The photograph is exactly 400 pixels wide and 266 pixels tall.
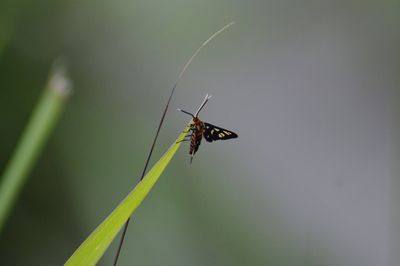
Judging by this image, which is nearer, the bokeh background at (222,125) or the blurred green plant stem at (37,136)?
the blurred green plant stem at (37,136)

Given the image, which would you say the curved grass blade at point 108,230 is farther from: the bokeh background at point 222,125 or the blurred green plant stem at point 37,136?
the bokeh background at point 222,125

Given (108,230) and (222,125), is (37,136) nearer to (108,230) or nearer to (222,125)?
(108,230)

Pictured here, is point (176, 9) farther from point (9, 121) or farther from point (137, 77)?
point (9, 121)

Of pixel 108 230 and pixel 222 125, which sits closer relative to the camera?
pixel 108 230

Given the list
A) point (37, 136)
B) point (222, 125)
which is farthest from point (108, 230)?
point (222, 125)

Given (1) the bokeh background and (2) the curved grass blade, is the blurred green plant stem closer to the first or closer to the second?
(2) the curved grass blade

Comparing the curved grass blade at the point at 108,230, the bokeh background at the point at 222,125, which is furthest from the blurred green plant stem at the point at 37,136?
the bokeh background at the point at 222,125

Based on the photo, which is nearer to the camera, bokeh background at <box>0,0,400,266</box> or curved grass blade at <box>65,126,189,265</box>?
curved grass blade at <box>65,126,189,265</box>

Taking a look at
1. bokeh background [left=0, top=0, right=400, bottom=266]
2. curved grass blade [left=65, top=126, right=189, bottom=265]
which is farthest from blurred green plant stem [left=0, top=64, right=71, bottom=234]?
bokeh background [left=0, top=0, right=400, bottom=266]

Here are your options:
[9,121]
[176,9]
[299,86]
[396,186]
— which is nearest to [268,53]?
[299,86]
